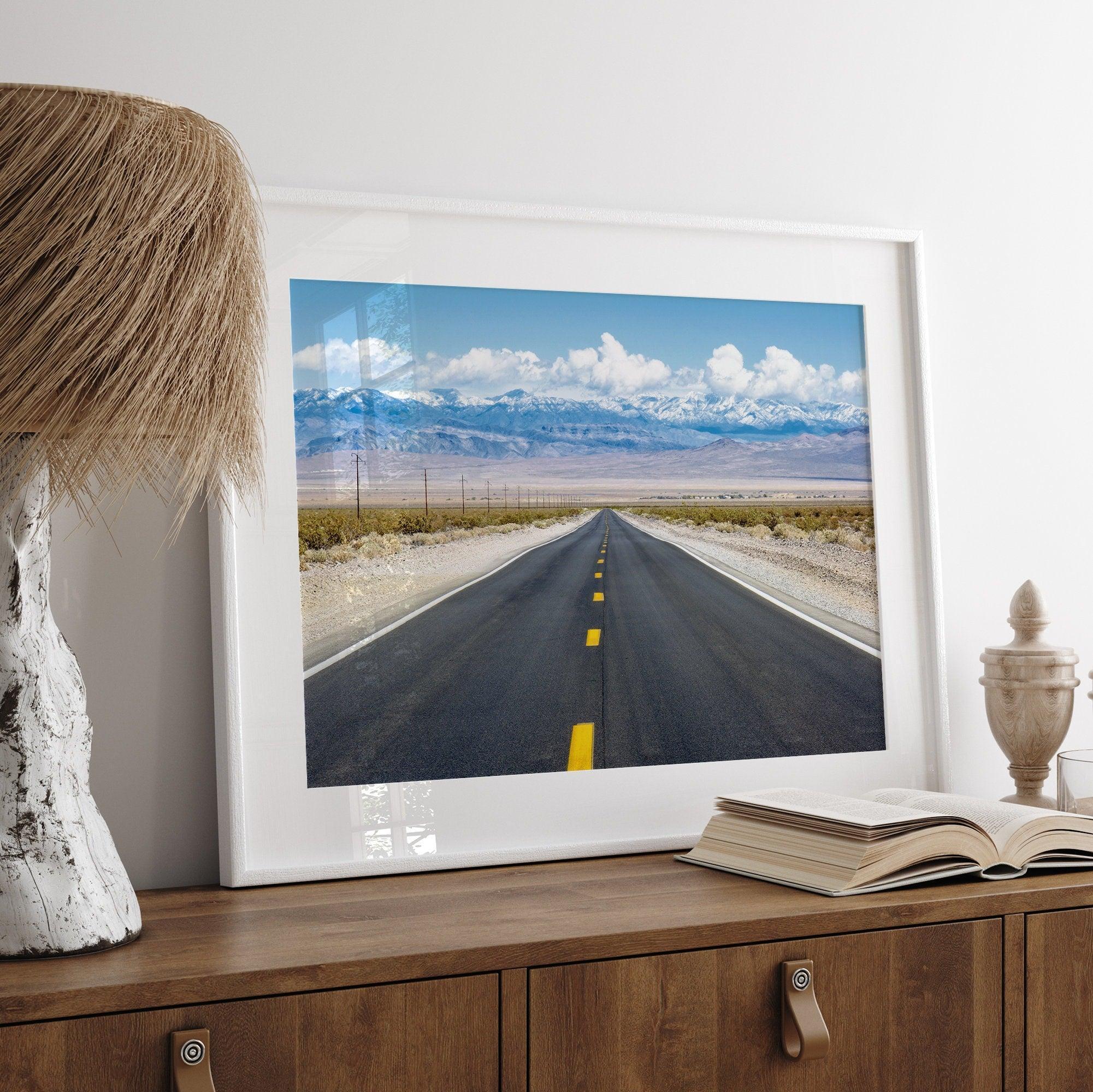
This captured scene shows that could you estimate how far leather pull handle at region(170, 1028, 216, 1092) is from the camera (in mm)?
934

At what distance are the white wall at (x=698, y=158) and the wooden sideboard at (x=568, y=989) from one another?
0.36 m

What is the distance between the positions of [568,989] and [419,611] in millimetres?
561

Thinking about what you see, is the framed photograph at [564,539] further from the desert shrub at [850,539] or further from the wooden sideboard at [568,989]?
the wooden sideboard at [568,989]

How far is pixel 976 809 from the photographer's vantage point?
135 cm

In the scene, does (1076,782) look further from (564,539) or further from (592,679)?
(564,539)

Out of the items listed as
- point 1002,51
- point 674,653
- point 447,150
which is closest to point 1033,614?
point 674,653

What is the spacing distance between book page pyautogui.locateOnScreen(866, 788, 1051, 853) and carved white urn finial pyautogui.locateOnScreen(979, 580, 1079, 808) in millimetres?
204

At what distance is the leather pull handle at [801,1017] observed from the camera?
1.11 meters

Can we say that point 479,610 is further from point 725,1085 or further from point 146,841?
point 725,1085

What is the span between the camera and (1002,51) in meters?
1.75

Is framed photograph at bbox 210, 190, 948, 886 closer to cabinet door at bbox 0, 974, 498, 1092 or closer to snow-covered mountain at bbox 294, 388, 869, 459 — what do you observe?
snow-covered mountain at bbox 294, 388, 869, 459

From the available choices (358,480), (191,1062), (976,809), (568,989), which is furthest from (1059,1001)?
(358,480)

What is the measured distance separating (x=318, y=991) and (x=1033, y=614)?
1188 millimetres

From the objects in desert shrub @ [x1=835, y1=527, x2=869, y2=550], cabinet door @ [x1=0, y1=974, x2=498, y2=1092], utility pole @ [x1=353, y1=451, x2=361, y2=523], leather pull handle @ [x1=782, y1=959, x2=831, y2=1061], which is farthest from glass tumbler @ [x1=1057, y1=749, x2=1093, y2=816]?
utility pole @ [x1=353, y1=451, x2=361, y2=523]
